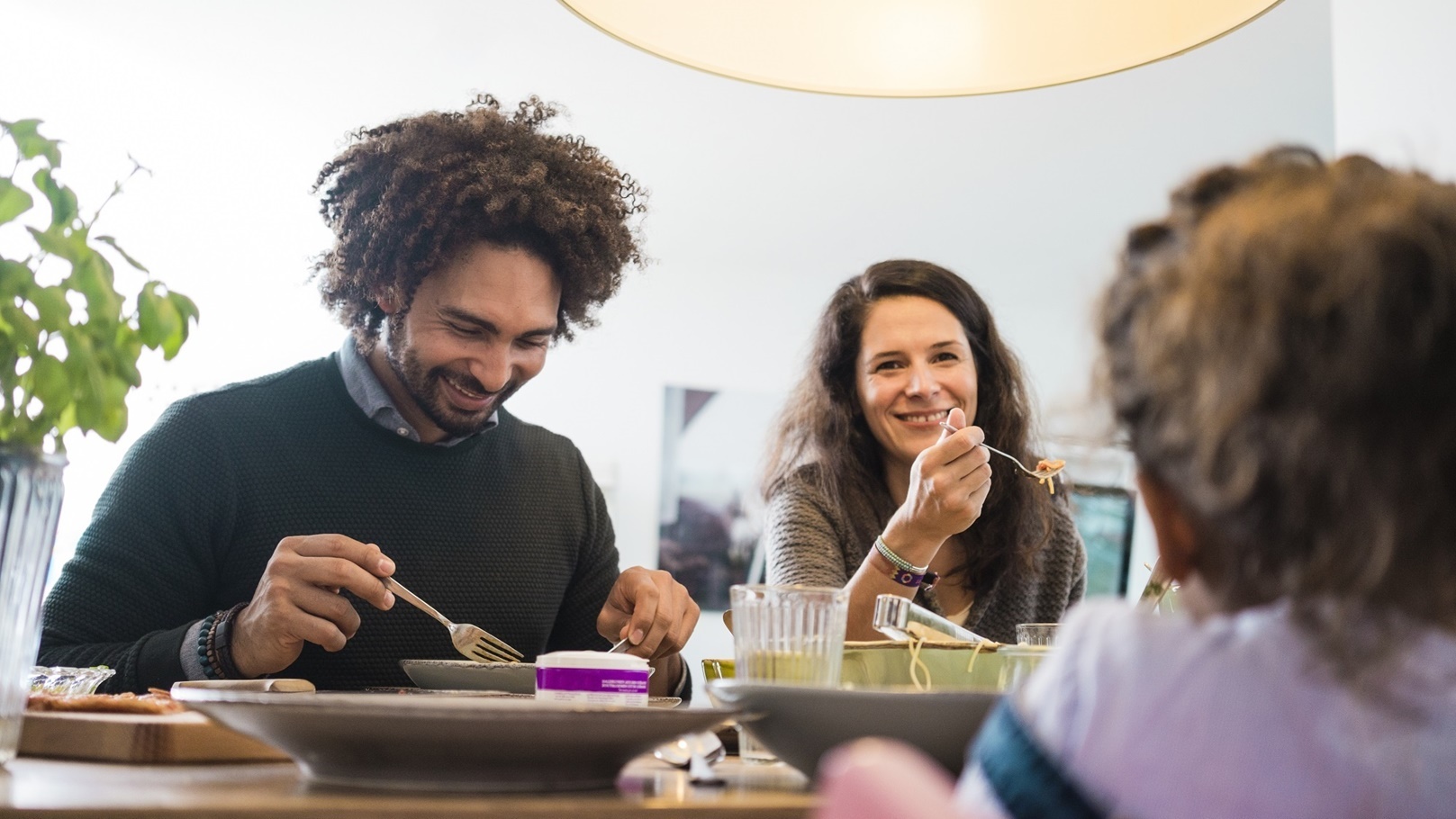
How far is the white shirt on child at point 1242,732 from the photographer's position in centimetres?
37

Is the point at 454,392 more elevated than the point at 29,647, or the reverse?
the point at 454,392

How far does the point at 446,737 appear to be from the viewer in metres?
0.55

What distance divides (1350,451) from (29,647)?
25.6 inches

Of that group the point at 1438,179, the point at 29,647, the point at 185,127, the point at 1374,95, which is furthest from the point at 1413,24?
the point at 185,127

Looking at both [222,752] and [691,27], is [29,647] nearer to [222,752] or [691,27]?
[222,752]

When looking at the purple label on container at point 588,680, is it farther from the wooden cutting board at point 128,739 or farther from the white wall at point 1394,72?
the white wall at point 1394,72

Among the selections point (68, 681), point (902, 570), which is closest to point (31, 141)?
point (68, 681)

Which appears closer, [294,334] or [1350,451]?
[1350,451]

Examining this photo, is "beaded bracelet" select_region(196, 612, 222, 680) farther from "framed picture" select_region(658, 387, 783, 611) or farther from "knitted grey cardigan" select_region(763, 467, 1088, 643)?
"framed picture" select_region(658, 387, 783, 611)

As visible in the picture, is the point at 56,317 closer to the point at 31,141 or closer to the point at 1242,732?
the point at 31,141

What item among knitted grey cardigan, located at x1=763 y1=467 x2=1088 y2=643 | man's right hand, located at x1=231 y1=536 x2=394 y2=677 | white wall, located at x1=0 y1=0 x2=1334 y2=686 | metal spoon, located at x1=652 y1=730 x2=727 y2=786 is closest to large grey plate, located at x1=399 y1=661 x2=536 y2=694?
man's right hand, located at x1=231 y1=536 x2=394 y2=677

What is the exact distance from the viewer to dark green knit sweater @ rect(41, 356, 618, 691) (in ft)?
4.56

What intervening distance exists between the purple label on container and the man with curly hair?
1.40ft

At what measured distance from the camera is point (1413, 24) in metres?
2.08
